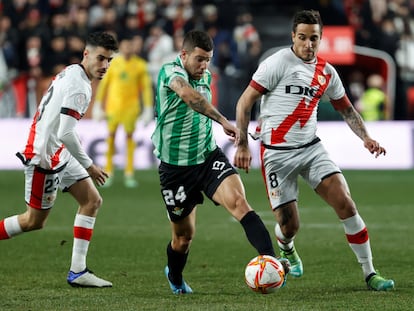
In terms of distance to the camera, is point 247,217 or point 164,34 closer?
point 247,217

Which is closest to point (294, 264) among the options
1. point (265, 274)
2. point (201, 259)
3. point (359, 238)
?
point (359, 238)

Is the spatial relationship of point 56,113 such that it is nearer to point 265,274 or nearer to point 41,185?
point 41,185

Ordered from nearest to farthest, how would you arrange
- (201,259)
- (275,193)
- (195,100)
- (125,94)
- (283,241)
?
(195,100), (275,193), (283,241), (201,259), (125,94)

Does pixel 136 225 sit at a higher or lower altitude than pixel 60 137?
lower

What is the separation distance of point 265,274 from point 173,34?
18.5m

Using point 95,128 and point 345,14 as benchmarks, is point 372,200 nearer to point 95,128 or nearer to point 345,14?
point 95,128

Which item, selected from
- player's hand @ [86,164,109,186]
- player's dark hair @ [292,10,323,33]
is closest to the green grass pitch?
player's hand @ [86,164,109,186]

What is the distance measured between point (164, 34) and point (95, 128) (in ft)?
14.3

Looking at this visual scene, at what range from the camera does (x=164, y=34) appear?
24828 millimetres

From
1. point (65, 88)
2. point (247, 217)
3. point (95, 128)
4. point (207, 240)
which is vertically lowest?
point (95, 128)

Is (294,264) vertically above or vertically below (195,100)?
below

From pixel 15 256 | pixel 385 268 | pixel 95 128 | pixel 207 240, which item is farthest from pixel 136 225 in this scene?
pixel 95 128

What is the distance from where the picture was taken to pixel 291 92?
8.56 m

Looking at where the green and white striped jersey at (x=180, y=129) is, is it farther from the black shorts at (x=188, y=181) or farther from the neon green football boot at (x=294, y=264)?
the neon green football boot at (x=294, y=264)
